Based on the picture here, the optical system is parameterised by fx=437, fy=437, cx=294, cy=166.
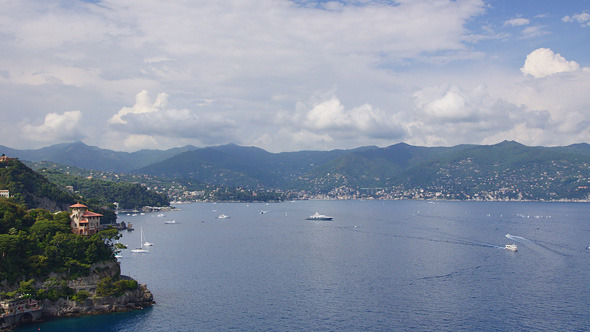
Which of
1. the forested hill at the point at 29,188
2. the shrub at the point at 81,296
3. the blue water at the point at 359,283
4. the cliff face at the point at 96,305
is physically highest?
the forested hill at the point at 29,188

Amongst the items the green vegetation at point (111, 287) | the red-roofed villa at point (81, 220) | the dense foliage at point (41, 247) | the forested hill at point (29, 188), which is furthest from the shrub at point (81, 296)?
the forested hill at point (29, 188)

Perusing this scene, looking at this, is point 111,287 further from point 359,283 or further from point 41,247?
point 359,283

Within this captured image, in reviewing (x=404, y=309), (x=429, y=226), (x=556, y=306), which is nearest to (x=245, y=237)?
(x=429, y=226)

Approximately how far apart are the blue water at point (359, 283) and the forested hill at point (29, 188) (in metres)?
24.4

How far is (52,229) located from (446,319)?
180ft

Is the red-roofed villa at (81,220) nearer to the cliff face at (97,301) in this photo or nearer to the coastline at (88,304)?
the cliff face at (97,301)

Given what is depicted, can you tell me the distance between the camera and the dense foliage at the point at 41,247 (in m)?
54.8

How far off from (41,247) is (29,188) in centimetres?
7840

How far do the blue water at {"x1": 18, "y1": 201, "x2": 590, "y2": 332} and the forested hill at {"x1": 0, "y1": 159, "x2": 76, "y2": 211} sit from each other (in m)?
24.4

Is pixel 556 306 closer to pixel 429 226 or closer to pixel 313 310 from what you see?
pixel 313 310

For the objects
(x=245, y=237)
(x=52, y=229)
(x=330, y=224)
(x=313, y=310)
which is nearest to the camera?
Answer: (x=313, y=310)

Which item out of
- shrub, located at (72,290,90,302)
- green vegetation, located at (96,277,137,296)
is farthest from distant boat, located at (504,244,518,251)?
shrub, located at (72,290,90,302)

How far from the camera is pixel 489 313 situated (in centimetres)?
5650

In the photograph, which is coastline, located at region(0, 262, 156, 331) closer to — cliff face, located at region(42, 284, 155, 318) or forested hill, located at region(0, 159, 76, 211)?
cliff face, located at region(42, 284, 155, 318)
